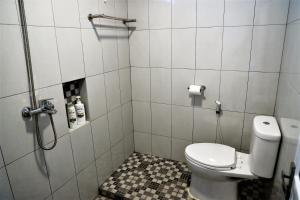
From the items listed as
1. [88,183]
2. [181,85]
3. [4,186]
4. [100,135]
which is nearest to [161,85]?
[181,85]

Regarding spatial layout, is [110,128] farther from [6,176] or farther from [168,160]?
[6,176]

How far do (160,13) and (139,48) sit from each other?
1.38ft

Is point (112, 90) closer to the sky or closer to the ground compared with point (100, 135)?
closer to the sky

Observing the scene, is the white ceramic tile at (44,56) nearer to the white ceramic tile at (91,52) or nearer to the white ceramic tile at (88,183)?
the white ceramic tile at (91,52)

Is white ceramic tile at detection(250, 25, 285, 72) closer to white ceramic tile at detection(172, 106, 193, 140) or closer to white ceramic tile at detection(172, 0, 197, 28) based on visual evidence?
white ceramic tile at detection(172, 0, 197, 28)

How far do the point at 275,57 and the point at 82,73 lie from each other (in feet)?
5.37

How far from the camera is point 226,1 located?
1822 mm

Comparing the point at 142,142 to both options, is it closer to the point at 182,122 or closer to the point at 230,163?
the point at 182,122

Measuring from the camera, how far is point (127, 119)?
2.44 meters

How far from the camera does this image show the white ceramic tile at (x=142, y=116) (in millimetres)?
2448

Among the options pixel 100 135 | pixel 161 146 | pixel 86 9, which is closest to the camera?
pixel 86 9

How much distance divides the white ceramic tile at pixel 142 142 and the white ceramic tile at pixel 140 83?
47 cm

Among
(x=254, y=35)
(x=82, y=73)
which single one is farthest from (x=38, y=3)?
(x=254, y=35)

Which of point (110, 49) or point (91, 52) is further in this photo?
point (110, 49)
